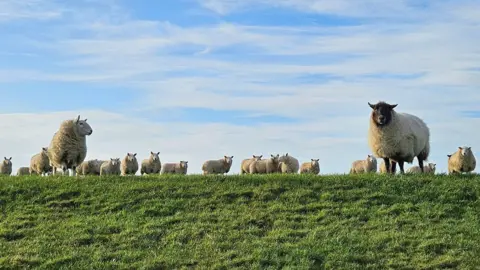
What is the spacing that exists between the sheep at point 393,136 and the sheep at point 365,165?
14.2 metres

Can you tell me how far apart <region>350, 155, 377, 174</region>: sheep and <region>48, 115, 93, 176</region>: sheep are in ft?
59.7

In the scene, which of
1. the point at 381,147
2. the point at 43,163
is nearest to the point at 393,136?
the point at 381,147

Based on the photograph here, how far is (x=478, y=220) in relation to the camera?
19.1m

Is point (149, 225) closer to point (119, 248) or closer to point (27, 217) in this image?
point (119, 248)

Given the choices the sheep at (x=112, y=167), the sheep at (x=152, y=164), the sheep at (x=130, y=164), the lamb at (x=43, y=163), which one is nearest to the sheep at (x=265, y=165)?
the sheep at (x=152, y=164)

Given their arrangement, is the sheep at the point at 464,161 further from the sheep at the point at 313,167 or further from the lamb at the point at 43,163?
the lamb at the point at 43,163

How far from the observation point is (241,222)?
19234mm

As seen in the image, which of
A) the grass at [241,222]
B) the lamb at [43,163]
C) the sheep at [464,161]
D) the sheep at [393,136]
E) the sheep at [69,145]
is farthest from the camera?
the lamb at [43,163]

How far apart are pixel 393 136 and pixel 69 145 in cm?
1313

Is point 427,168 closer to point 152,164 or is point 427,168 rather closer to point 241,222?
→ point 152,164

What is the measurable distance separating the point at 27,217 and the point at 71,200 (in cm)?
186

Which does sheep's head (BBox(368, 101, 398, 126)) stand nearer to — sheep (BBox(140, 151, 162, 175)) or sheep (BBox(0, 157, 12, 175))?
sheep (BBox(140, 151, 162, 175))

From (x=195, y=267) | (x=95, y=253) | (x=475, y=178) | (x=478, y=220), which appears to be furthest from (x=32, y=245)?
(x=475, y=178)

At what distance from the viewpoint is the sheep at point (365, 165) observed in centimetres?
4075
